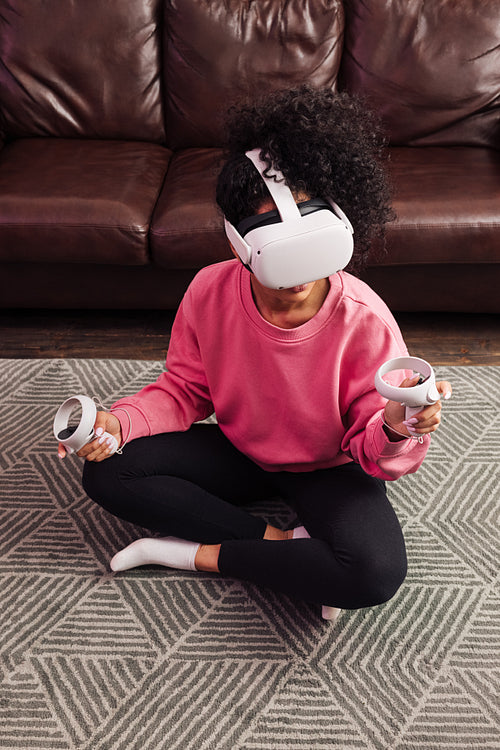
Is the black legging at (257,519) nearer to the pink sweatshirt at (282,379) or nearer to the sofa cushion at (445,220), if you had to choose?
the pink sweatshirt at (282,379)

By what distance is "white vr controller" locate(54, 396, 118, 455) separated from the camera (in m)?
1.11

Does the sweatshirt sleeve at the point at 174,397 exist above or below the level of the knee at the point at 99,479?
above

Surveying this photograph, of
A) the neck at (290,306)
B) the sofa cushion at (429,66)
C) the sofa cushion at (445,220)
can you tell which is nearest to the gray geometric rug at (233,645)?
the neck at (290,306)

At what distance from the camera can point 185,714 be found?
1.12 meters

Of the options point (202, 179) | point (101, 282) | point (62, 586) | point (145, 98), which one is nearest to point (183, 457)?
point (62, 586)

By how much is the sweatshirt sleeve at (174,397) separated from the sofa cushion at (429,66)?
139 centimetres

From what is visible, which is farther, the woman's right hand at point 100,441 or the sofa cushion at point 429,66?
the sofa cushion at point 429,66

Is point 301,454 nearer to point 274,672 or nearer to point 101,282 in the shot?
point 274,672

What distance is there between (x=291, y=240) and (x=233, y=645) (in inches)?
31.3

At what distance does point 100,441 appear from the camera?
1.19 meters

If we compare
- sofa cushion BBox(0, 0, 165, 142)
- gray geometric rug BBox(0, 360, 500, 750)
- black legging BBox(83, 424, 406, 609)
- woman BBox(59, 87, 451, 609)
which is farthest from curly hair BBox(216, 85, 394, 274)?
sofa cushion BBox(0, 0, 165, 142)

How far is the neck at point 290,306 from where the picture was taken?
1.14m

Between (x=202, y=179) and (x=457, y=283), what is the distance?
2.95 ft

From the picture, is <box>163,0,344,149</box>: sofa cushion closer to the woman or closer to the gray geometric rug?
the woman
